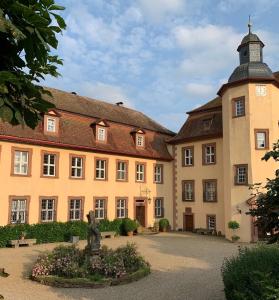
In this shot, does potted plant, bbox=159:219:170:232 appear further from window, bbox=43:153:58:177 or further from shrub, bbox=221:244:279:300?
shrub, bbox=221:244:279:300

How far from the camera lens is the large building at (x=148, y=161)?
71.4 feet

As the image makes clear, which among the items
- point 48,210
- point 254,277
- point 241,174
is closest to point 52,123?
point 48,210

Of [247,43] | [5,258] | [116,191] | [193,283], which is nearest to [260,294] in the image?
[193,283]

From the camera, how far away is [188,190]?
2878cm

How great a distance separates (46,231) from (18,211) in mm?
2102

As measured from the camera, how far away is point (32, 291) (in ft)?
35.8

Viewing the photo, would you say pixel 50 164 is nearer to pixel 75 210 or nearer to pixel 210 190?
pixel 75 210

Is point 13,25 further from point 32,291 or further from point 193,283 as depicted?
point 193,283

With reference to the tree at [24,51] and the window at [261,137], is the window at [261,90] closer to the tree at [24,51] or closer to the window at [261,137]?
the window at [261,137]

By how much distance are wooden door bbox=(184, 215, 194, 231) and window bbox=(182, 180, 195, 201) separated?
4.82 ft

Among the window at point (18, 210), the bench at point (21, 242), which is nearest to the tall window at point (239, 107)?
the window at point (18, 210)

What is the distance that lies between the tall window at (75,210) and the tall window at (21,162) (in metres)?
4.05

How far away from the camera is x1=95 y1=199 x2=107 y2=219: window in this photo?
25.2 m

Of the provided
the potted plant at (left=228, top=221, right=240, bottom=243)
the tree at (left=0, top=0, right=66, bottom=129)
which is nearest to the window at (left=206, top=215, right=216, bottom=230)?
the potted plant at (left=228, top=221, right=240, bottom=243)
